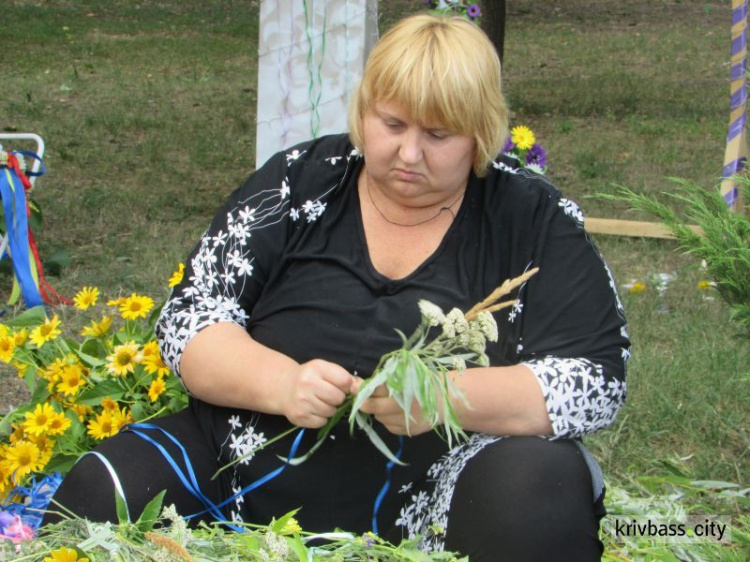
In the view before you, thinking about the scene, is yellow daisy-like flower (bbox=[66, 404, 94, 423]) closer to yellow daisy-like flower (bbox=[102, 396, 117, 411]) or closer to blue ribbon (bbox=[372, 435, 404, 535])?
yellow daisy-like flower (bbox=[102, 396, 117, 411])

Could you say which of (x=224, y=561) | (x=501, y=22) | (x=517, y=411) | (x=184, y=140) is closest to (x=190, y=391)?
(x=224, y=561)

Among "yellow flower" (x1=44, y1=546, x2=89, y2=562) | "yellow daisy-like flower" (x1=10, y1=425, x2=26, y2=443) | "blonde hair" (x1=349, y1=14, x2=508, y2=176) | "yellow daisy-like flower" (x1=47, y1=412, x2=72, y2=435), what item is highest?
"blonde hair" (x1=349, y1=14, x2=508, y2=176)

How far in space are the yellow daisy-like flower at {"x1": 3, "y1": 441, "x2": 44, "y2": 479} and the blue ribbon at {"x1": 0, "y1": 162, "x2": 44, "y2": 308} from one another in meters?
1.92

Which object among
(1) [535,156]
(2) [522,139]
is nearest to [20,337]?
(2) [522,139]

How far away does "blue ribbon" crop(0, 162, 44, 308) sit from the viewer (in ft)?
13.9

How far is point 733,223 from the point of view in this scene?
2.16 m

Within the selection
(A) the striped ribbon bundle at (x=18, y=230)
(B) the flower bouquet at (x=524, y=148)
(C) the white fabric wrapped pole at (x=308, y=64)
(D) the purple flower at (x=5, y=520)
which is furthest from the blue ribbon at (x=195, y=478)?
(C) the white fabric wrapped pole at (x=308, y=64)

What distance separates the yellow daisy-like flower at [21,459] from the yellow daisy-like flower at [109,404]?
0.61 feet

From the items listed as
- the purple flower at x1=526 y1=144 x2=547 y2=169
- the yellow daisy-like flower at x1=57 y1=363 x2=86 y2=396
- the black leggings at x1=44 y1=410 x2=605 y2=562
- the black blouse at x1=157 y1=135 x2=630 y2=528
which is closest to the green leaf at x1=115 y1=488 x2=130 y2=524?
the black leggings at x1=44 y1=410 x2=605 y2=562

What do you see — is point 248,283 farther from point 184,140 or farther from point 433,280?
point 184,140

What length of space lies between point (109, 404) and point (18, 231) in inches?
79.9

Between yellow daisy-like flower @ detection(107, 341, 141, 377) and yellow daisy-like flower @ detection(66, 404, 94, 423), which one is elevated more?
yellow daisy-like flower @ detection(107, 341, 141, 377)

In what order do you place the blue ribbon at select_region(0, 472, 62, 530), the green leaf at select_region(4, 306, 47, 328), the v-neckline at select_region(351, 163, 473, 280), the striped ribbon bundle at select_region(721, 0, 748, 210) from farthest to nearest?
the striped ribbon bundle at select_region(721, 0, 748, 210), the green leaf at select_region(4, 306, 47, 328), the blue ribbon at select_region(0, 472, 62, 530), the v-neckline at select_region(351, 163, 473, 280)

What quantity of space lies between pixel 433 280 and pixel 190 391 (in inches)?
20.6
